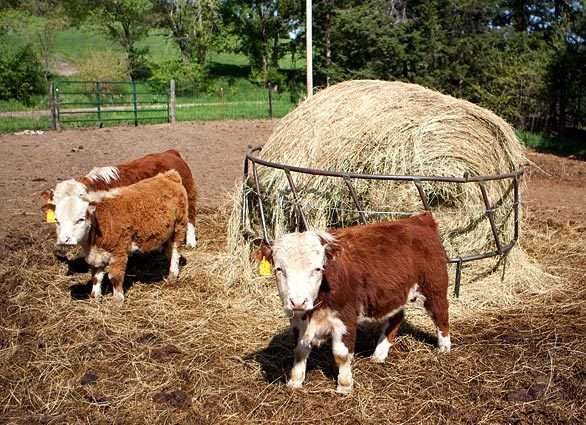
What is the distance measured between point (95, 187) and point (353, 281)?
3.62 metres

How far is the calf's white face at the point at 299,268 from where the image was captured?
3.56 metres

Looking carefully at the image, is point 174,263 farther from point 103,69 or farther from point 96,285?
point 103,69

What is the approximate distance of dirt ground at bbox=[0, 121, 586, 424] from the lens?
13.4 ft

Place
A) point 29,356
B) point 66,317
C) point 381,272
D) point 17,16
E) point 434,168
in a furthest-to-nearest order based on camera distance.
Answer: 1. point 17,16
2. point 434,168
3. point 66,317
4. point 29,356
5. point 381,272

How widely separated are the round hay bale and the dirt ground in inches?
25.7

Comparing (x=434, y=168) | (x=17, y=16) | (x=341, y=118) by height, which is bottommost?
(x=434, y=168)

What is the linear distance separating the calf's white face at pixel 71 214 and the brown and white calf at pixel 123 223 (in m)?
0.02

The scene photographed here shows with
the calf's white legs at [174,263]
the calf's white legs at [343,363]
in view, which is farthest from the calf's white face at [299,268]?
the calf's white legs at [174,263]

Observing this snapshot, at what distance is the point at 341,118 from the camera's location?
21.3ft

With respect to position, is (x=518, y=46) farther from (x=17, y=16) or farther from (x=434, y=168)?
(x=17, y=16)

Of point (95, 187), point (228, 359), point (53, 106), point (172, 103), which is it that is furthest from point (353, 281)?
point (172, 103)

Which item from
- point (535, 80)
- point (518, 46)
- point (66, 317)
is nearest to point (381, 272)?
point (66, 317)

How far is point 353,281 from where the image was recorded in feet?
13.6

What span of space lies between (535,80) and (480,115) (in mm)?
13667
